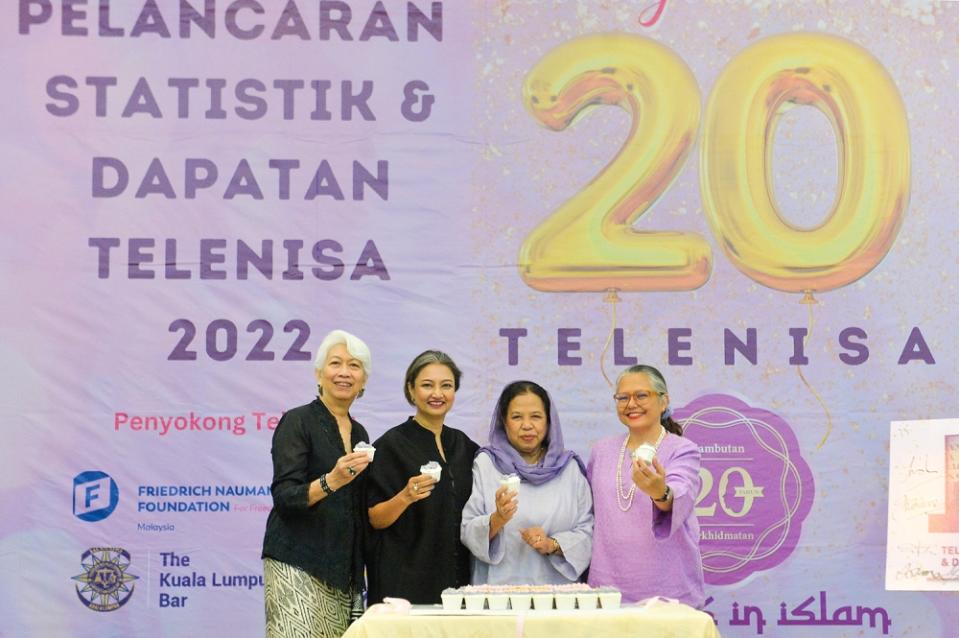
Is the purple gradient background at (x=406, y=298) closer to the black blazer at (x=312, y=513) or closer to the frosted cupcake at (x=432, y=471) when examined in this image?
the black blazer at (x=312, y=513)

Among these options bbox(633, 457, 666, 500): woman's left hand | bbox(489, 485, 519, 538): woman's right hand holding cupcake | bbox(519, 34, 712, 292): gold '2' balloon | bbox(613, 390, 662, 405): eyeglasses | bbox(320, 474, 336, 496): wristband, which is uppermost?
bbox(519, 34, 712, 292): gold '2' balloon

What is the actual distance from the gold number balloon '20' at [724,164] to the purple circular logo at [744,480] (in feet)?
1.67

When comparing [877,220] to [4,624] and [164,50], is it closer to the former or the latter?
[164,50]

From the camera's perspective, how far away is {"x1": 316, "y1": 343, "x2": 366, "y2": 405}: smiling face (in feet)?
12.9

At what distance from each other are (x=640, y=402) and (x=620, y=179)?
1285mm

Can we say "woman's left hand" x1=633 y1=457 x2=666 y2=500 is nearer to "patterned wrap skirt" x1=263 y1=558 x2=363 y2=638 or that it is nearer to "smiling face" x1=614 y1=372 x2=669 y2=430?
"smiling face" x1=614 y1=372 x2=669 y2=430

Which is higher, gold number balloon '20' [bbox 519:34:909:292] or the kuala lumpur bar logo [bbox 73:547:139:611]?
gold number balloon '20' [bbox 519:34:909:292]

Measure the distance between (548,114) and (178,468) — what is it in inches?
76.3

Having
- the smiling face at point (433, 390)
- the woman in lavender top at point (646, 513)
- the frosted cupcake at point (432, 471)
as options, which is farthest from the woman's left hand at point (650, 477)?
the smiling face at point (433, 390)

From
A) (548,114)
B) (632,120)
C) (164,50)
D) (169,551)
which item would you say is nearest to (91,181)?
(164,50)

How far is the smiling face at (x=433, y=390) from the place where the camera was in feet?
13.0

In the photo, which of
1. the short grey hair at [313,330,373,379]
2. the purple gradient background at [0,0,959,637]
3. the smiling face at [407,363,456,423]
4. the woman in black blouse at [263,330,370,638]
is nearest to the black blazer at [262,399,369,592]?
the woman in black blouse at [263,330,370,638]

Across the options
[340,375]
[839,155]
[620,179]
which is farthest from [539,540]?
[839,155]

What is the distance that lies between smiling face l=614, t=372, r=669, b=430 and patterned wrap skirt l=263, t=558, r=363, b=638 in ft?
3.39
